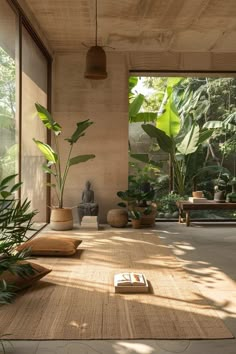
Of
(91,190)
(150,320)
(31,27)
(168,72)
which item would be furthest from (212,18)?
(150,320)

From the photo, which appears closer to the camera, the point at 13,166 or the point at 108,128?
the point at 13,166

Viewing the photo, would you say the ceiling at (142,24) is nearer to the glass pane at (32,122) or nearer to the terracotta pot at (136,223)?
the glass pane at (32,122)

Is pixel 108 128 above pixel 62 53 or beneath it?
beneath

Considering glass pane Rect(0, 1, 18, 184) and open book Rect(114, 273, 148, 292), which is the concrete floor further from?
glass pane Rect(0, 1, 18, 184)

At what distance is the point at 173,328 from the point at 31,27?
408cm

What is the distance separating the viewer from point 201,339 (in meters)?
2.21

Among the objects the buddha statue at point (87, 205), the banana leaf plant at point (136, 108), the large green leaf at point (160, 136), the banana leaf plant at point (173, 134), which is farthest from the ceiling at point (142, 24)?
the buddha statue at point (87, 205)

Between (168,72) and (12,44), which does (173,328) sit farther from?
(168,72)

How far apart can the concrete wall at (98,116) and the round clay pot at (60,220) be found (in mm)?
833

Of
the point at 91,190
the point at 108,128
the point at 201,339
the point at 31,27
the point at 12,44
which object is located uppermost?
the point at 31,27

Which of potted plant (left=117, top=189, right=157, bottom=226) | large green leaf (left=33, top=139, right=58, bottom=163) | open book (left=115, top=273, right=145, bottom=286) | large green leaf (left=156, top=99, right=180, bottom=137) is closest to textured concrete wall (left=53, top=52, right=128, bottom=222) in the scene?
potted plant (left=117, top=189, right=157, bottom=226)

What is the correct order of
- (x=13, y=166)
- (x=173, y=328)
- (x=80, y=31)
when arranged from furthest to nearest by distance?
(x=80, y=31), (x=13, y=166), (x=173, y=328)

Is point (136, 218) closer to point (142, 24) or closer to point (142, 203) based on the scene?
point (142, 203)

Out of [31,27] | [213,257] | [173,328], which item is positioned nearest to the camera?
[173,328]
